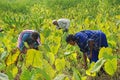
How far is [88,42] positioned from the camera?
13.7 feet

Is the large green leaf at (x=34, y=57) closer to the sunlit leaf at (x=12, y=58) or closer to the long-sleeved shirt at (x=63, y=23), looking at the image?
the sunlit leaf at (x=12, y=58)

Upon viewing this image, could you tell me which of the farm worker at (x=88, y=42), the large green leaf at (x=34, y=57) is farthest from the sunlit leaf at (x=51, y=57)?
the large green leaf at (x=34, y=57)

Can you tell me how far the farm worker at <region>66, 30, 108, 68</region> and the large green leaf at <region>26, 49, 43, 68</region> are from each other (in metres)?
0.87

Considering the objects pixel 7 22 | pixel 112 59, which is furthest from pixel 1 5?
pixel 112 59

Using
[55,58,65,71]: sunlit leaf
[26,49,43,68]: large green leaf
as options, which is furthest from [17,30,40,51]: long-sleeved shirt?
[26,49,43,68]: large green leaf

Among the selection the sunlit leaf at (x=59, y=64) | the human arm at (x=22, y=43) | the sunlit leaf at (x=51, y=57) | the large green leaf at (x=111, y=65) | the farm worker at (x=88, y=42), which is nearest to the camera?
the large green leaf at (x=111, y=65)

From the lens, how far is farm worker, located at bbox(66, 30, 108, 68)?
14.0 feet

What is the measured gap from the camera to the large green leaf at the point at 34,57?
11.1 feet

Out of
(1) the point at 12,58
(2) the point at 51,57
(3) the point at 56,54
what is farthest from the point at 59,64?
(3) the point at 56,54

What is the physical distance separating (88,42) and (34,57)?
0.92m

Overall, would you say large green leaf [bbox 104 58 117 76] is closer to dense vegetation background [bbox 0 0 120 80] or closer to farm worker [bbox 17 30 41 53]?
dense vegetation background [bbox 0 0 120 80]

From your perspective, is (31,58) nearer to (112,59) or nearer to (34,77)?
(34,77)

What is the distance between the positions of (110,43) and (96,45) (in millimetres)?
548

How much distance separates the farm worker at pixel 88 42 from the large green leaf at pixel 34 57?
87 cm
